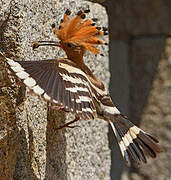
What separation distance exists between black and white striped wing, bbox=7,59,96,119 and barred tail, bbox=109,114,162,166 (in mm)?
110

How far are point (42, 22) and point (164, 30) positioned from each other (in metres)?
1.12

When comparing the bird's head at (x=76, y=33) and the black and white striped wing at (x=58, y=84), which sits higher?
the bird's head at (x=76, y=33)

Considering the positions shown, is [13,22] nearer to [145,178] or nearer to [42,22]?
[42,22]

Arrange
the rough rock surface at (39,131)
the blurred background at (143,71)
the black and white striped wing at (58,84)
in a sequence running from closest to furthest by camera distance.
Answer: the black and white striped wing at (58,84), the rough rock surface at (39,131), the blurred background at (143,71)

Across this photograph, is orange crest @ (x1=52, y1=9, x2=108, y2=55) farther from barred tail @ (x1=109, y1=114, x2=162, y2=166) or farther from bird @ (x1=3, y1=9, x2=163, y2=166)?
barred tail @ (x1=109, y1=114, x2=162, y2=166)

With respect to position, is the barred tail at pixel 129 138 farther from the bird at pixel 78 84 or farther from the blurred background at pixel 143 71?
the blurred background at pixel 143 71

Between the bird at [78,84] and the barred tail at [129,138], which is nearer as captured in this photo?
the bird at [78,84]

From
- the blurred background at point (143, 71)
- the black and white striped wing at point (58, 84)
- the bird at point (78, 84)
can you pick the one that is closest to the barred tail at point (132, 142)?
the bird at point (78, 84)

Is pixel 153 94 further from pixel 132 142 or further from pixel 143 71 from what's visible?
pixel 132 142

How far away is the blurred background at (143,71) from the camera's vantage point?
2140 mm

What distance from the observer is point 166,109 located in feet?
7.06

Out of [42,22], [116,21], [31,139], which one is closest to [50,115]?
[31,139]

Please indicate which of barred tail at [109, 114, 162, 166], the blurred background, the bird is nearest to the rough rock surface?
the bird

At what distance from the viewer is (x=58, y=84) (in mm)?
989
